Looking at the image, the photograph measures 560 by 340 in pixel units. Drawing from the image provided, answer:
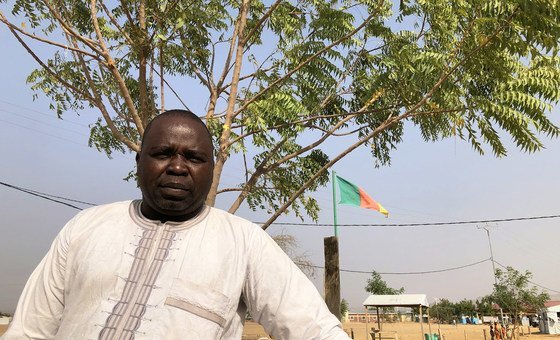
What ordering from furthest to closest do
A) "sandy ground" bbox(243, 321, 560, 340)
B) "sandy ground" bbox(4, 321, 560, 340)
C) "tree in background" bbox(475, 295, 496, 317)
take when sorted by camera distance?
"tree in background" bbox(475, 295, 496, 317)
"sandy ground" bbox(4, 321, 560, 340)
"sandy ground" bbox(243, 321, 560, 340)

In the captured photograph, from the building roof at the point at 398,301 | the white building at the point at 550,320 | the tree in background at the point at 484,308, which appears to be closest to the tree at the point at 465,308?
the tree in background at the point at 484,308

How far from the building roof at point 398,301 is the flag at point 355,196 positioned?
1545 cm

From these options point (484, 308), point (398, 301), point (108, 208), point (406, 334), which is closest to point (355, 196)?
point (108, 208)

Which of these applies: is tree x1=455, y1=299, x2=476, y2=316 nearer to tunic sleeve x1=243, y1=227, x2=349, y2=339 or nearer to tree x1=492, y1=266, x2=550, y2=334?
tree x1=492, y1=266, x2=550, y2=334

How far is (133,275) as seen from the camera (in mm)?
1617

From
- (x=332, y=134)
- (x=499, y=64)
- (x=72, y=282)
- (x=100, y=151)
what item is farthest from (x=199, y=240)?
(x=100, y=151)

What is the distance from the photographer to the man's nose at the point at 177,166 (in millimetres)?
1668

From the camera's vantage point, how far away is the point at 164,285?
160 cm

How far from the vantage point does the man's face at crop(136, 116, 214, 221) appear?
5.51ft

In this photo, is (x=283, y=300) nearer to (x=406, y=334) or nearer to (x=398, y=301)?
(x=398, y=301)

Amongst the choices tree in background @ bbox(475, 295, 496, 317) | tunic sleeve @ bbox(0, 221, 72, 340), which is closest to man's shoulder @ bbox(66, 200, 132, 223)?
tunic sleeve @ bbox(0, 221, 72, 340)

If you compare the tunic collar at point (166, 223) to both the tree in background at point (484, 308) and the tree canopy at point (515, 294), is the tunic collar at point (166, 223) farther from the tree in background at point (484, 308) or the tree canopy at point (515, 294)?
the tree in background at point (484, 308)

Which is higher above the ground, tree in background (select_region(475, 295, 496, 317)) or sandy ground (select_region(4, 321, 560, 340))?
tree in background (select_region(475, 295, 496, 317))

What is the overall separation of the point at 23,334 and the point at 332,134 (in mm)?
8242
